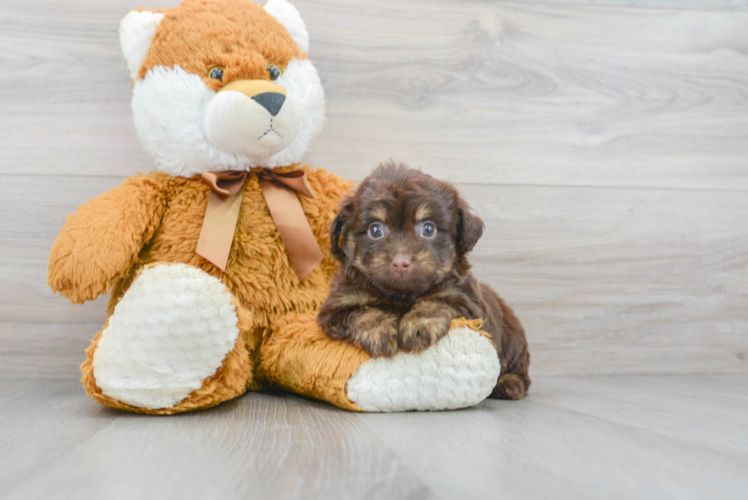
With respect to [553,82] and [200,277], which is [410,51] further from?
[200,277]

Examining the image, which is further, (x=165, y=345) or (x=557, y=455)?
(x=165, y=345)

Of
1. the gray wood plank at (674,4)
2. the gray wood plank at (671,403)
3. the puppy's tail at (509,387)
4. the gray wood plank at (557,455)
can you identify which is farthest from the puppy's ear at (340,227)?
the gray wood plank at (674,4)

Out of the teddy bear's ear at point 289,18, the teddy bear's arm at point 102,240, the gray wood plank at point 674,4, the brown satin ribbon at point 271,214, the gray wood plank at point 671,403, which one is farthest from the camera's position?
the gray wood plank at point 674,4

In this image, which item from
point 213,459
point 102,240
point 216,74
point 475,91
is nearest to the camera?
point 213,459

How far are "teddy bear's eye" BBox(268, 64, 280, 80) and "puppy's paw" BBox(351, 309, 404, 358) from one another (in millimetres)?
605

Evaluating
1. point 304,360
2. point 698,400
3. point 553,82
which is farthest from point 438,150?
point 698,400

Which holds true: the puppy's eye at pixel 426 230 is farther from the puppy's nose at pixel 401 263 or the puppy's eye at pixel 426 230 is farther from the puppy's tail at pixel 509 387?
the puppy's tail at pixel 509 387

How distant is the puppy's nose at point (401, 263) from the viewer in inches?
42.6

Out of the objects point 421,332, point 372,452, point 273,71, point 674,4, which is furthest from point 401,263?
point 674,4

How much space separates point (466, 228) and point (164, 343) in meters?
0.62

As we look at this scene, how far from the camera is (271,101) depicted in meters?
1.26

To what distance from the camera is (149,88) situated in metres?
1.32

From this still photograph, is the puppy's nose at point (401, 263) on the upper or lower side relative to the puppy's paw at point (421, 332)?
upper

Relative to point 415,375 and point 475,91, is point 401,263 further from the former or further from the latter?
point 475,91
